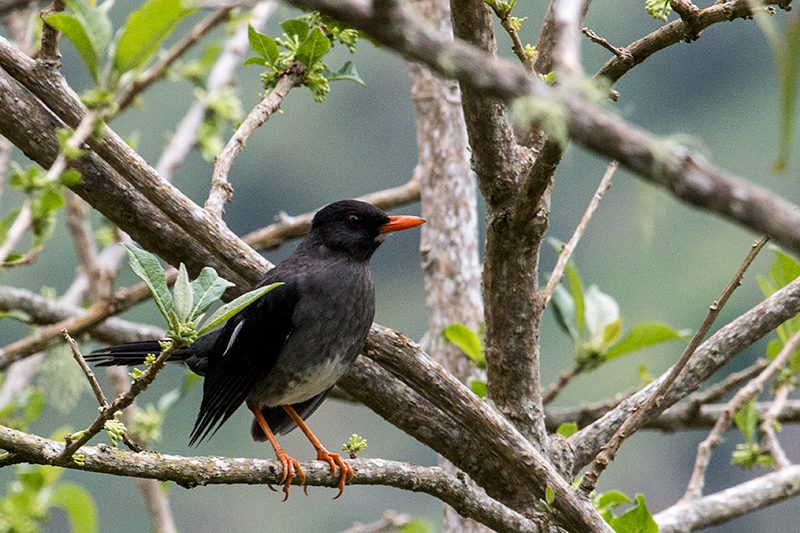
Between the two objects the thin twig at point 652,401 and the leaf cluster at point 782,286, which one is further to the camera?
the leaf cluster at point 782,286

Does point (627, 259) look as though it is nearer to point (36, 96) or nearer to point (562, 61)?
point (36, 96)

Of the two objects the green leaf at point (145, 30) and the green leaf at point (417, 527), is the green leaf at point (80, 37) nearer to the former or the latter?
the green leaf at point (145, 30)

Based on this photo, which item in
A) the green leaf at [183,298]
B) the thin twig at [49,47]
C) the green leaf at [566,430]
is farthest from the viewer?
the green leaf at [566,430]

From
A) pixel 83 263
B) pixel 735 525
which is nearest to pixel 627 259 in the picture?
pixel 735 525

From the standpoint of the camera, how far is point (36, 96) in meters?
2.65

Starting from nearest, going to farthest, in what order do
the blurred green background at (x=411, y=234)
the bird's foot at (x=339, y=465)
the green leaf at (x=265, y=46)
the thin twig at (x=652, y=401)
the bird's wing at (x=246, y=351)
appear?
the thin twig at (x=652, y=401)
the bird's foot at (x=339, y=465)
the green leaf at (x=265, y=46)
the bird's wing at (x=246, y=351)
the blurred green background at (x=411, y=234)

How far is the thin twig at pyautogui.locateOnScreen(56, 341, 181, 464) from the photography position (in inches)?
65.3

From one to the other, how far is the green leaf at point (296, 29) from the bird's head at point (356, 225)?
867 mm

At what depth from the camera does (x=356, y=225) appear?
3818 mm

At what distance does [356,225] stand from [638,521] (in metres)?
1.88

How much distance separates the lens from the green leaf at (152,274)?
181 cm

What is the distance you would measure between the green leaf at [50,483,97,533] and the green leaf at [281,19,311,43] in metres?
2.49

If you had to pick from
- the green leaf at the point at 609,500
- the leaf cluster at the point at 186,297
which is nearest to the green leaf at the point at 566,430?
the green leaf at the point at 609,500

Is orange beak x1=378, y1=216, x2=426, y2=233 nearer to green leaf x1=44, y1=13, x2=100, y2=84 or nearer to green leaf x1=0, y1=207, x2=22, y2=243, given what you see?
green leaf x1=0, y1=207, x2=22, y2=243
